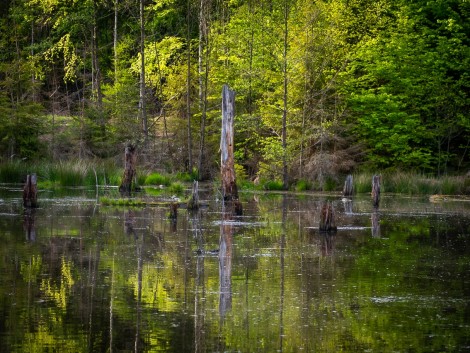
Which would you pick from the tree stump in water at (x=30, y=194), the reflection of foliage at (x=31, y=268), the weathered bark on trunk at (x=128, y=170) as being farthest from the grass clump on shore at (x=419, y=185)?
the reflection of foliage at (x=31, y=268)

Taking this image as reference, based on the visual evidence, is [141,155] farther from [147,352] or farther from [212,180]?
[147,352]

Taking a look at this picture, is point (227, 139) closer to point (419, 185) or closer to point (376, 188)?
point (376, 188)

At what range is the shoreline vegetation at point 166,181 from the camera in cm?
3026

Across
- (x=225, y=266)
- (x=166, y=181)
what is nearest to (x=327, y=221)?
(x=225, y=266)

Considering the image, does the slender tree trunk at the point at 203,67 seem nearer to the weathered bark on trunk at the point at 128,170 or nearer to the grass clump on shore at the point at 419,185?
the grass clump on shore at the point at 419,185

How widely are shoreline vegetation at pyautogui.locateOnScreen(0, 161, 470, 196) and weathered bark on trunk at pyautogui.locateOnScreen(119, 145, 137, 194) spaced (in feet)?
2.76

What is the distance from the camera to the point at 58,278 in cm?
1118

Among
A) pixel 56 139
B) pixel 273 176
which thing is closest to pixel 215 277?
pixel 273 176

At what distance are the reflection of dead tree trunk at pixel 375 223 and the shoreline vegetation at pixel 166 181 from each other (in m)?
7.90

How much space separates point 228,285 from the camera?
1105 centimetres

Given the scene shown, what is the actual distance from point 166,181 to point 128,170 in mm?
6726

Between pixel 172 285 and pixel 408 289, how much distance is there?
2.89 m

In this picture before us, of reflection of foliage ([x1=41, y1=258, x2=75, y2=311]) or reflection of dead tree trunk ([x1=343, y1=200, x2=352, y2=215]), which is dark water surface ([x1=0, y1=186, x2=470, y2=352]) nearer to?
reflection of foliage ([x1=41, y1=258, x2=75, y2=311])

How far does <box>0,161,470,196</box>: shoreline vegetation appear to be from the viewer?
99.3 ft
